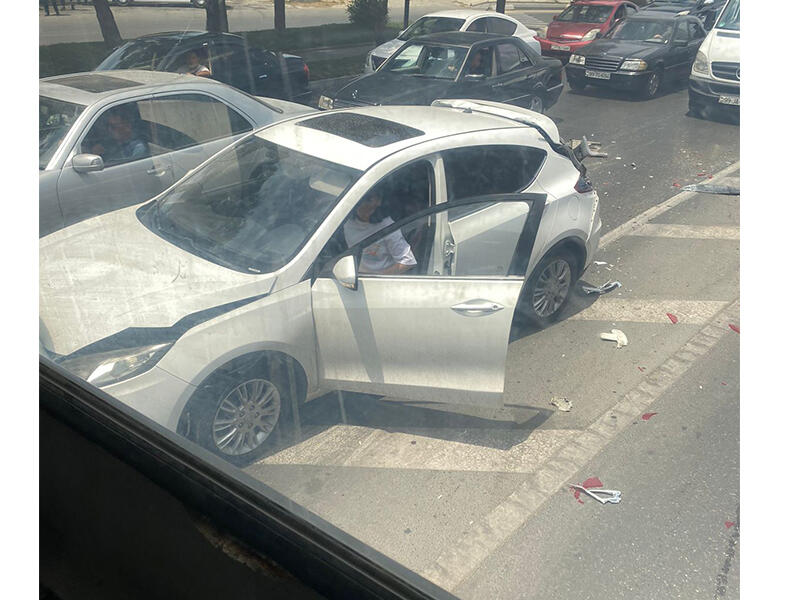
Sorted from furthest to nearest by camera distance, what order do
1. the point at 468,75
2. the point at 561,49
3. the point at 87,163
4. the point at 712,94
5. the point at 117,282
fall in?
the point at 87,163
the point at 117,282
the point at 468,75
the point at 561,49
the point at 712,94

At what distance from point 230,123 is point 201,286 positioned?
17.4 inches

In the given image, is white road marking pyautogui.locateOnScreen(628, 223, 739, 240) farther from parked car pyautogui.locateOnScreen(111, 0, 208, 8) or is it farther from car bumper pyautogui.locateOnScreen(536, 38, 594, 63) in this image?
parked car pyautogui.locateOnScreen(111, 0, 208, 8)

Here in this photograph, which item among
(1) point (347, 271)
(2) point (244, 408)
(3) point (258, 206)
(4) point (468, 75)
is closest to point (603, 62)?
(4) point (468, 75)

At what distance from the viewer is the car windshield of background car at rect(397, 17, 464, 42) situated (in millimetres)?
1492

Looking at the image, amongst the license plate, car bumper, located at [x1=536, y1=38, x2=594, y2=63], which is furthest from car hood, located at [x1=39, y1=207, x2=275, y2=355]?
the license plate

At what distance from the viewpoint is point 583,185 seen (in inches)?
53.9

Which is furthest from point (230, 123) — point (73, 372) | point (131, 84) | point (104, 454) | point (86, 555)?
point (86, 555)

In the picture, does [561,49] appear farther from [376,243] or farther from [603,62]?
[376,243]

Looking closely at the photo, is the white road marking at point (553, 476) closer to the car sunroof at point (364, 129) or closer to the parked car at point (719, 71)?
the parked car at point (719, 71)

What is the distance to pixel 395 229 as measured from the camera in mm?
1461

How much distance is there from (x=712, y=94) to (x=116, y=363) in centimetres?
134

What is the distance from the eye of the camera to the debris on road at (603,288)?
1.18 m

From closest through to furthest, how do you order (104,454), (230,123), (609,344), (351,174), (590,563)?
(590,563)
(609,344)
(351,174)
(230,123)
(104,454)

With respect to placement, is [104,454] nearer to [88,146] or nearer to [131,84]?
[88,146]
